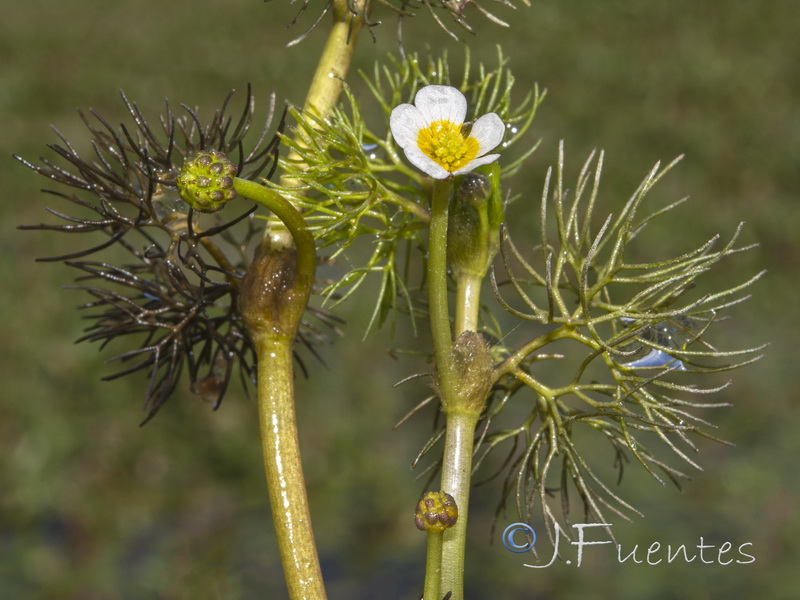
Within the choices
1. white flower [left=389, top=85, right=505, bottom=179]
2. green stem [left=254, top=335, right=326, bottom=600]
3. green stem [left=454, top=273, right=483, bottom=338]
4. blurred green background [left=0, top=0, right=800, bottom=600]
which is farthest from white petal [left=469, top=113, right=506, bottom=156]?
blurred green background [left=0, top=0, right=800, bottom=600]

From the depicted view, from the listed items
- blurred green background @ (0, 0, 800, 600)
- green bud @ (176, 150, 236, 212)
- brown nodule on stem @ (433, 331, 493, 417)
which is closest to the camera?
green bud @ (176, 150, 236, 212)

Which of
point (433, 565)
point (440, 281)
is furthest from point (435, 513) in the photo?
point (440, 281)

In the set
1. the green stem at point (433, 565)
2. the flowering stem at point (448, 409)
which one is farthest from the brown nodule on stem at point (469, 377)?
the green stem at point (433, 565)

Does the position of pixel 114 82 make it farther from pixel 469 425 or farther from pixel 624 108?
pixel 469 425

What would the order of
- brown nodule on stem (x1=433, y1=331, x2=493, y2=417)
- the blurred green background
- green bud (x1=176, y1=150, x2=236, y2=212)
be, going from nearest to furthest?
green bud (x1=176, y1=150, x2=236, y2=212) → brown nodule on stem (x1=433, y1=331, x2=493, y2=417) → the blurred green background

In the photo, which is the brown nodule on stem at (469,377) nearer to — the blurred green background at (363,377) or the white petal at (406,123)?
the white petal at (406,123)

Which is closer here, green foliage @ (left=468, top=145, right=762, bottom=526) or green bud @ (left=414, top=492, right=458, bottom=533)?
green bud @ (left=414, top=492, right=458, bottom=533)

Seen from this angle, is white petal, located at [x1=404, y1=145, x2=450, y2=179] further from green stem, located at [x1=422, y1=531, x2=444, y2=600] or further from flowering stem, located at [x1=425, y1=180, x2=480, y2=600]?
green stem, located at [x1=422, y1=531, x2=444, y2=600]

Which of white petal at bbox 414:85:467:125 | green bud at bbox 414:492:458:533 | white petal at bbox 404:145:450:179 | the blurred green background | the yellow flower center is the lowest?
green bud at bbox 414:492:458:533

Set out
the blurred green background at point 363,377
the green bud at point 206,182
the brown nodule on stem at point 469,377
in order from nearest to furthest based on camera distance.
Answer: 1. the green bud at point 206,182
2. the brown nodule on stem at point 469,377
3. the blurred green background at point 363,377
